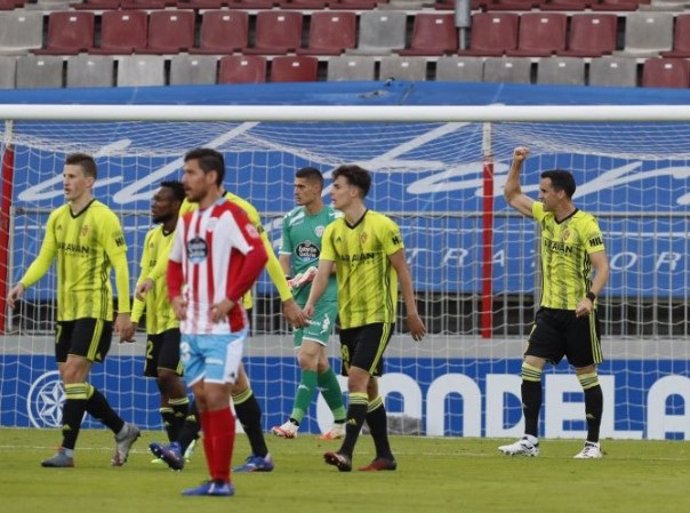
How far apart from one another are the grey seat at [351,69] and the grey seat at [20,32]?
413 centimetres

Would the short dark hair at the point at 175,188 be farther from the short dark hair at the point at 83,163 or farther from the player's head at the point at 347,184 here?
the player's head at the point at 347,184

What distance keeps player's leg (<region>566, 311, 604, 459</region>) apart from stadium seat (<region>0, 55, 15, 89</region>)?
36.0 ft

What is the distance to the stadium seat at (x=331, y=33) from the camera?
20.1 m

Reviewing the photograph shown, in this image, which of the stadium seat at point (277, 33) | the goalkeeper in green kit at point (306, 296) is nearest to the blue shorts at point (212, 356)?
the goalkeeper in green kit at point (306, 296)

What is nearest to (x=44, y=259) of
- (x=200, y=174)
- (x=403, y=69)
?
(x=200, y=174)

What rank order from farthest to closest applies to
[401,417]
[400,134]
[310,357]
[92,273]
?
1. [400,134]
2. [401,417]
3. [310,357]
4. [92,273]

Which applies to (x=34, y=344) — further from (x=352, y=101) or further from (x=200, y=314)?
(x=200, y=314)

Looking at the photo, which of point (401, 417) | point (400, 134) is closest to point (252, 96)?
point (400, 134)

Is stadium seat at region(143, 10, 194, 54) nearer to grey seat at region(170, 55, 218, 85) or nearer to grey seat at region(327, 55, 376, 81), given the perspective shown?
grey seat at region(170, 55, 218, 85)

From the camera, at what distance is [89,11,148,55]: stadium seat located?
20672mm

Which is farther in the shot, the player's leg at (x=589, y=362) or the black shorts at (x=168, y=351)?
the player's leg at (x=589, y=362)

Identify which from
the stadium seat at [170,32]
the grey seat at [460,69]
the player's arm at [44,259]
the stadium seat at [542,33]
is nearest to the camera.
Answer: the player's arm at [44,259]

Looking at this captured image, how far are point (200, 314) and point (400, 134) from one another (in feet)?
27.4

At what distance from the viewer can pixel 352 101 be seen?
1744cm
